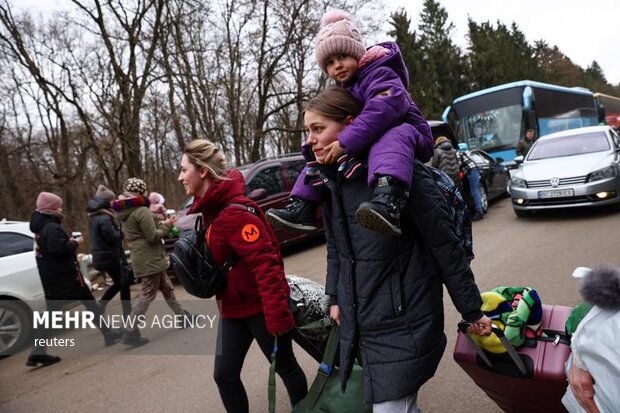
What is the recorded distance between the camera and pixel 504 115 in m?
15.6

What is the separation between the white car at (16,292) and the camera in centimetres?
567

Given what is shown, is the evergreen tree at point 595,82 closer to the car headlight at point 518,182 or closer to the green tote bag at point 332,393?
the car headlight at point 518,182

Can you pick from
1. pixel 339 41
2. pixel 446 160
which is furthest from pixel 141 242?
pixel 446 160

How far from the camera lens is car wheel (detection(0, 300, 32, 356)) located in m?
5.63

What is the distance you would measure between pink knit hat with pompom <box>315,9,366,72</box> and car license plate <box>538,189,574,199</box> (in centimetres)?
725

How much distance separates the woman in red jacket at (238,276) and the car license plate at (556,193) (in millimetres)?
7023

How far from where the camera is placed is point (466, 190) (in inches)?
376

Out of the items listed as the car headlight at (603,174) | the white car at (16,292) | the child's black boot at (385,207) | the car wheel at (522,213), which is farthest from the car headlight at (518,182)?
the white car at (16,292)

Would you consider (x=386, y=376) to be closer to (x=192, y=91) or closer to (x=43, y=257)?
(x=43, y=257)

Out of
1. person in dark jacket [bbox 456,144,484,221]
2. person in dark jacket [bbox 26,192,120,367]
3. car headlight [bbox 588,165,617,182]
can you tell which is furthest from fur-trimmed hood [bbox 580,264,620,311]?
person in dark jacket [bbox 456,144,484,221]

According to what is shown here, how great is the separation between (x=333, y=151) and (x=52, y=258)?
4495mm

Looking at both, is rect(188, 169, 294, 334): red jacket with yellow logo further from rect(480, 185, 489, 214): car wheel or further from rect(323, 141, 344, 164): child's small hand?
rect(480, 185, 489, 214): car wheel

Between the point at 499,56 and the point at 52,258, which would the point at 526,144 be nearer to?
the point at 52,258

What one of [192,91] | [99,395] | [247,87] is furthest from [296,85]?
[99,395]
